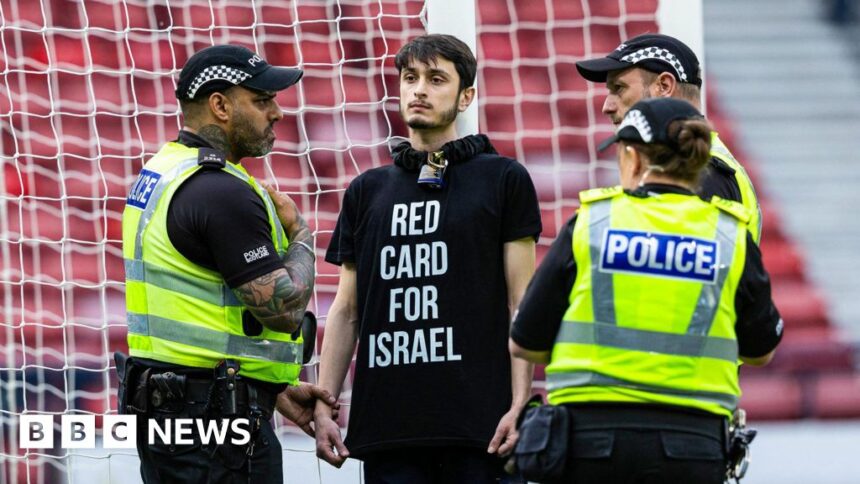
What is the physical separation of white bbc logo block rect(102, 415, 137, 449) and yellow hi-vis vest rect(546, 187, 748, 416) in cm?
129

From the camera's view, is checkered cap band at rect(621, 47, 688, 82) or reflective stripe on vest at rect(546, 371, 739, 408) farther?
checkered cap band at rect(621, 47, 688, 82)

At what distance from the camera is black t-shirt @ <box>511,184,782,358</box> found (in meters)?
3.30

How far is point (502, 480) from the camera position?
4035 mm

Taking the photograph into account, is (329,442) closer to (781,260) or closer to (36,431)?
(36,431)

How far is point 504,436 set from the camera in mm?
3924

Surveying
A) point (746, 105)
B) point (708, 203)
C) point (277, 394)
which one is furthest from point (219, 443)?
point (746, 105)

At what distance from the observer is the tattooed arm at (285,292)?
3.85 meters

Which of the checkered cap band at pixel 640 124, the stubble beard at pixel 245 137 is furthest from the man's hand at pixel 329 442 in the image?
the checkered cap band at pixel 640 124

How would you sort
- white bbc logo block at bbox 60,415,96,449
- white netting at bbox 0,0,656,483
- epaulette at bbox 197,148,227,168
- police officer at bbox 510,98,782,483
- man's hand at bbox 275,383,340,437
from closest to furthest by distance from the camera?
police officer at bbox 510,98,782,483 → epaulette at bbox 197,148,227,168 → man's hand at bbox 275,383,340,437 → white bbc logo block at bbox 60,415,96,449 → white netting at bbox 0,0,656,483

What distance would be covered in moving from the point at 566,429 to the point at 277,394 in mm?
1092

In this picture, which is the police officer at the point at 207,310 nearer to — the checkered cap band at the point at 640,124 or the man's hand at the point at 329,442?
the man's hand at the point at 329,442

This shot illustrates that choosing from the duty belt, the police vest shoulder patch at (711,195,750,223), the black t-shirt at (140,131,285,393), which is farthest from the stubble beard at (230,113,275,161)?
the police vest shoulder patch at (711,195,750,223)

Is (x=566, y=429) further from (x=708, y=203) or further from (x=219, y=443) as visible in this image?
(x=219, y=443)

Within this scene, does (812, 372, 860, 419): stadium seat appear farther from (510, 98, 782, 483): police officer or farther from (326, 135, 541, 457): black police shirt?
(510, 98, 782, 483): police officer
